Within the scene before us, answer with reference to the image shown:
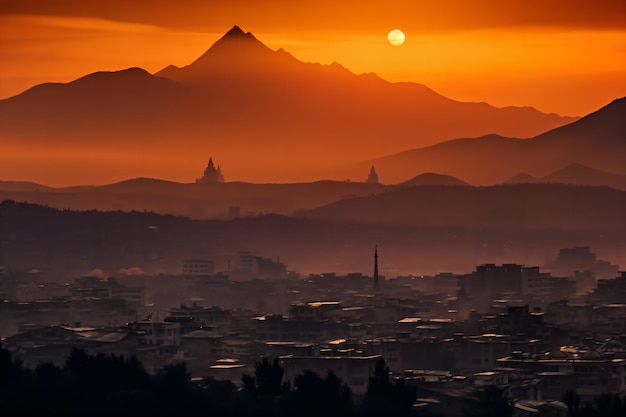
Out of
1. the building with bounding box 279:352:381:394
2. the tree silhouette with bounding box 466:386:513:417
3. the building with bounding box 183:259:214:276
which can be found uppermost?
the building with bounding box 183:259:214:276

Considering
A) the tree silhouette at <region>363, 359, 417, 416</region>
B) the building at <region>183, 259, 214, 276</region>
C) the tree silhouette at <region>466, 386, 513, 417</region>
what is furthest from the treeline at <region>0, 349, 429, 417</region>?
the building at <region>183, 259, 214, 276</region>

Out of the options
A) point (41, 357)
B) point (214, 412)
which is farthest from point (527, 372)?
point (214, 412)

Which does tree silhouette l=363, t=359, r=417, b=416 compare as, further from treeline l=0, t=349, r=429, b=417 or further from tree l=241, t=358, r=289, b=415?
tree l=241, t=358, r=289, b=415

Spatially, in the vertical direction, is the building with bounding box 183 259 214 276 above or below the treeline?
above

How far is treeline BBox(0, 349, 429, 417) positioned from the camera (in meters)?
64.9

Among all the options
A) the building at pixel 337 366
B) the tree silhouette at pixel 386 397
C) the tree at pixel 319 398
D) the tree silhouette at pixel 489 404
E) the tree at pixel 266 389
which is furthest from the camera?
the building at pixel 337 366

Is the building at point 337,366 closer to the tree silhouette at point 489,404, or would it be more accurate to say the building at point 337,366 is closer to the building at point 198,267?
the tree silhouette at point 489,404

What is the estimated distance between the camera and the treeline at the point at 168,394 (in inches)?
2557

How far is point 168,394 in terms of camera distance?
68500mm

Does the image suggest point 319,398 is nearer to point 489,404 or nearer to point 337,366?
point 489,404

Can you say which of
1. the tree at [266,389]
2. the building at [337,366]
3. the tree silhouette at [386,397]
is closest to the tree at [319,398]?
the tree at [266,389]

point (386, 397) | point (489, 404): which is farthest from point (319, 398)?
point (489, 404)

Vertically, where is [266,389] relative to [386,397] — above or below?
above

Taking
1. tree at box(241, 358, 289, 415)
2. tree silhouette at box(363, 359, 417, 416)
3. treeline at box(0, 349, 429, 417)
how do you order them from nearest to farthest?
treeline at box(0, 349, 429, 417) → tree at box(241, 358, 289, 415) → tree silhouette at box(363, 359, 417, 416)
